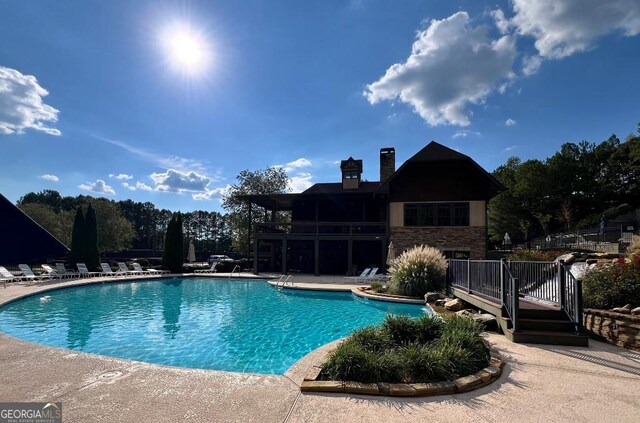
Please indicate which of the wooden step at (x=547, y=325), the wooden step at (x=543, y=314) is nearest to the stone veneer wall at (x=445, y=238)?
the wooden step at (x=543, y=314)

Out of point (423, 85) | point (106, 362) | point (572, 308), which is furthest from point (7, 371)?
point (423, 85)

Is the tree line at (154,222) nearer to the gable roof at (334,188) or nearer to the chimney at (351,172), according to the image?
the gable roof at (334,188)

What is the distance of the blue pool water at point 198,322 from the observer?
7.06m

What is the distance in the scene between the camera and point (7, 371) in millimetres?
4590

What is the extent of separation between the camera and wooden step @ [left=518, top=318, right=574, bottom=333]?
6.59 m

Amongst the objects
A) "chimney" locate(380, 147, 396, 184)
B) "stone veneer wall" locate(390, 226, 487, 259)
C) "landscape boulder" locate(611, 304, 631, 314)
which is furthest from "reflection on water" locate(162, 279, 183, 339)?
"chimney" locate(380, 147, 396, 184)

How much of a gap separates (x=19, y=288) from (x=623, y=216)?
5054cm

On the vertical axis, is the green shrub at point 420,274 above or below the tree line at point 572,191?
below

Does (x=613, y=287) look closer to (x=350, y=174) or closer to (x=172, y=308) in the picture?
(x=172, y=308)

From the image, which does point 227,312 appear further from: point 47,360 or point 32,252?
point 32,252

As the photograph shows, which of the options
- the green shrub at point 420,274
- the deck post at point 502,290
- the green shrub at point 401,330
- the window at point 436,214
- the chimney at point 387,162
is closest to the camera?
the green shrub at point 401,330

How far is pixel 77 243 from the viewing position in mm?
21156

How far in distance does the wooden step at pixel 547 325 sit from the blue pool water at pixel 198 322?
13.4ft

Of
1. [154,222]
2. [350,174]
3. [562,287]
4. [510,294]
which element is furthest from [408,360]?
[154,222]
